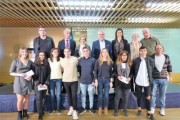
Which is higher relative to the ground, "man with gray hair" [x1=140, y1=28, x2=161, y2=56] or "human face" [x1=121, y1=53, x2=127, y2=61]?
"man with gray hair" [x1=140, y1=28, x2=161, y2=56]

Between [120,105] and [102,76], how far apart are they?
0.90 m

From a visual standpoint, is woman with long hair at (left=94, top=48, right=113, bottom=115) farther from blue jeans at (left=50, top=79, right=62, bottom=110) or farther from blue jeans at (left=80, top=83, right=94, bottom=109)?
blue jeans at (left=50, top=79, right=62, bottom=110)

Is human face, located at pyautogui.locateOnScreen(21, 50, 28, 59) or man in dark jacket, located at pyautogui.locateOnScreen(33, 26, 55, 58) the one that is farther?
man in dark jacket, located at pyautogui.locateOnScreen(33, 26, 55, 58)

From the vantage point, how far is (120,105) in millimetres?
3180

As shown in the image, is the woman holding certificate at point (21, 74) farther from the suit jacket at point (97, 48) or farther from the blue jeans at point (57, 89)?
the suit jacket at point (97, 48)

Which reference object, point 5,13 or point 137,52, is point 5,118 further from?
point 5,13

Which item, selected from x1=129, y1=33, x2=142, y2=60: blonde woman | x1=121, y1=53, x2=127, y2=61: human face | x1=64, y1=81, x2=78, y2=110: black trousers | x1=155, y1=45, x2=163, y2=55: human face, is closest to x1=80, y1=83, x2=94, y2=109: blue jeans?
x1=64, y1=81, x2=78, y2=110: black trousers

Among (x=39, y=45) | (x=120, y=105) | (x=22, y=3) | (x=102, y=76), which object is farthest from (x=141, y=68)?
(x=22, y=3)

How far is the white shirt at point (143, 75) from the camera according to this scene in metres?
2.65

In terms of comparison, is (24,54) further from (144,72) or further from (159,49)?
(159,49)

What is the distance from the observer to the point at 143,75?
2.67 metres

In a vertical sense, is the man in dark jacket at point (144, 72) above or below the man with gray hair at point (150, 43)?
below

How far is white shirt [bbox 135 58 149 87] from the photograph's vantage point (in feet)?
8.69

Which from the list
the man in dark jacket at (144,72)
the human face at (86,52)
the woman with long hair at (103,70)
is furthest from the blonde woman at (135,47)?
the human face at (86,52)
